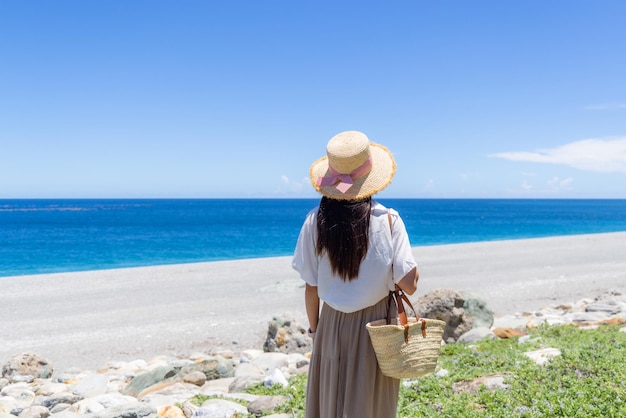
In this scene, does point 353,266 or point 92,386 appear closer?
point 353,266

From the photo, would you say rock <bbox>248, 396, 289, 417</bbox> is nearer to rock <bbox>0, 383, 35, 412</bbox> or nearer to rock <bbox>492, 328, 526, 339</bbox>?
rock <bbox>0, 383, 35, 412</bbox>

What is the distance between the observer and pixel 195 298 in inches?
605

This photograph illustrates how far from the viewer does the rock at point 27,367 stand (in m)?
8.55

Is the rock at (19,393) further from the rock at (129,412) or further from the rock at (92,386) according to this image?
the rock at (129,412)

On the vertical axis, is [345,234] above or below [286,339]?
above

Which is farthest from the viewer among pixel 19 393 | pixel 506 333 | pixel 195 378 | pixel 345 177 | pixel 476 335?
pixel 506 333

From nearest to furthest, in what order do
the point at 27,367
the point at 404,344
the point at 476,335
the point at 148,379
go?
the point at 404,344, the point at 148,379, the point at 476,335, the point at 27,367

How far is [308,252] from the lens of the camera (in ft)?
10.9

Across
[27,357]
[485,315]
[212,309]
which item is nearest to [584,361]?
[485,315]

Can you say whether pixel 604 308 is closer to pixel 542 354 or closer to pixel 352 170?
pixel 542 354

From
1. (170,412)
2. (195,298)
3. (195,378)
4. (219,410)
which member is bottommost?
(195,298)

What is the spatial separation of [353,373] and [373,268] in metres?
0.68

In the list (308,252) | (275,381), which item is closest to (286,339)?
(275,381)

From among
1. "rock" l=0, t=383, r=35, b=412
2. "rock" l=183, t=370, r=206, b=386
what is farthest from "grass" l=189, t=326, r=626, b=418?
"rock" l=0, t=383, r=35, b=412
